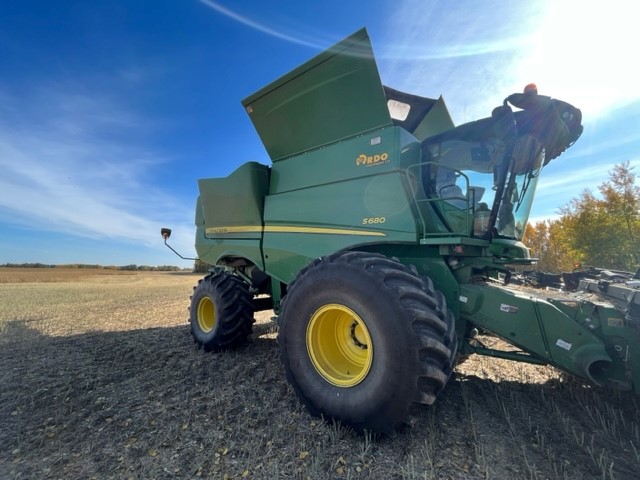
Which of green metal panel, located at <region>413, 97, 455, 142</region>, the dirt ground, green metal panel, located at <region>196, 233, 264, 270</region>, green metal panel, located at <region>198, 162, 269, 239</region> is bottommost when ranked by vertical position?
the dirt ground

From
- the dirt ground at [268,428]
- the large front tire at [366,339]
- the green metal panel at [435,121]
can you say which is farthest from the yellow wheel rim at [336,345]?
the green metal panel at [435,121]

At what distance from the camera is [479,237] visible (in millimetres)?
3449

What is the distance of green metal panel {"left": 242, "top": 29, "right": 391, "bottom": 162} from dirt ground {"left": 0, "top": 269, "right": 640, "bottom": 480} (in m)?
3.05

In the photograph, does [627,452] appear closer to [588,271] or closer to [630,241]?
[588,271]

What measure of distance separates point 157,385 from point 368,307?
9.22ft

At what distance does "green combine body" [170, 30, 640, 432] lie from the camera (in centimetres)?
256

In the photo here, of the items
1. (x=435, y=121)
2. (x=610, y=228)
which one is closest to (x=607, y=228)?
(x=610, y=228)

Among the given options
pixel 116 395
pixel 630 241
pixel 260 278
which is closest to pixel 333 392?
pixel 116 395

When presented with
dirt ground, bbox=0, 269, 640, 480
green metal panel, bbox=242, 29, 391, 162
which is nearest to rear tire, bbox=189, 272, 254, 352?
dirt ground, bbox=0, 269, 640, 480

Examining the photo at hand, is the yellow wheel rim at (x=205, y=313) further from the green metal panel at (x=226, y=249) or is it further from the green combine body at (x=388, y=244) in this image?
the green metal panel at (x=226, y=249)

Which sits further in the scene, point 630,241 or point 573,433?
point 630,241

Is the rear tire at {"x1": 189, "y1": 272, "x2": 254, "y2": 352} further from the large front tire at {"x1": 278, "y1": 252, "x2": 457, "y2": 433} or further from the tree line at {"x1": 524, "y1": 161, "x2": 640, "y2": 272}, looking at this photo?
the tree line at {"x1": 524, "y1": 161, "x2": 640, "y2": 272}

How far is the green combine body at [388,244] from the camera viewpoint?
8.39 ft

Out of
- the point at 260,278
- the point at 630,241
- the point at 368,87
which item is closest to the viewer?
the point at 368,87
